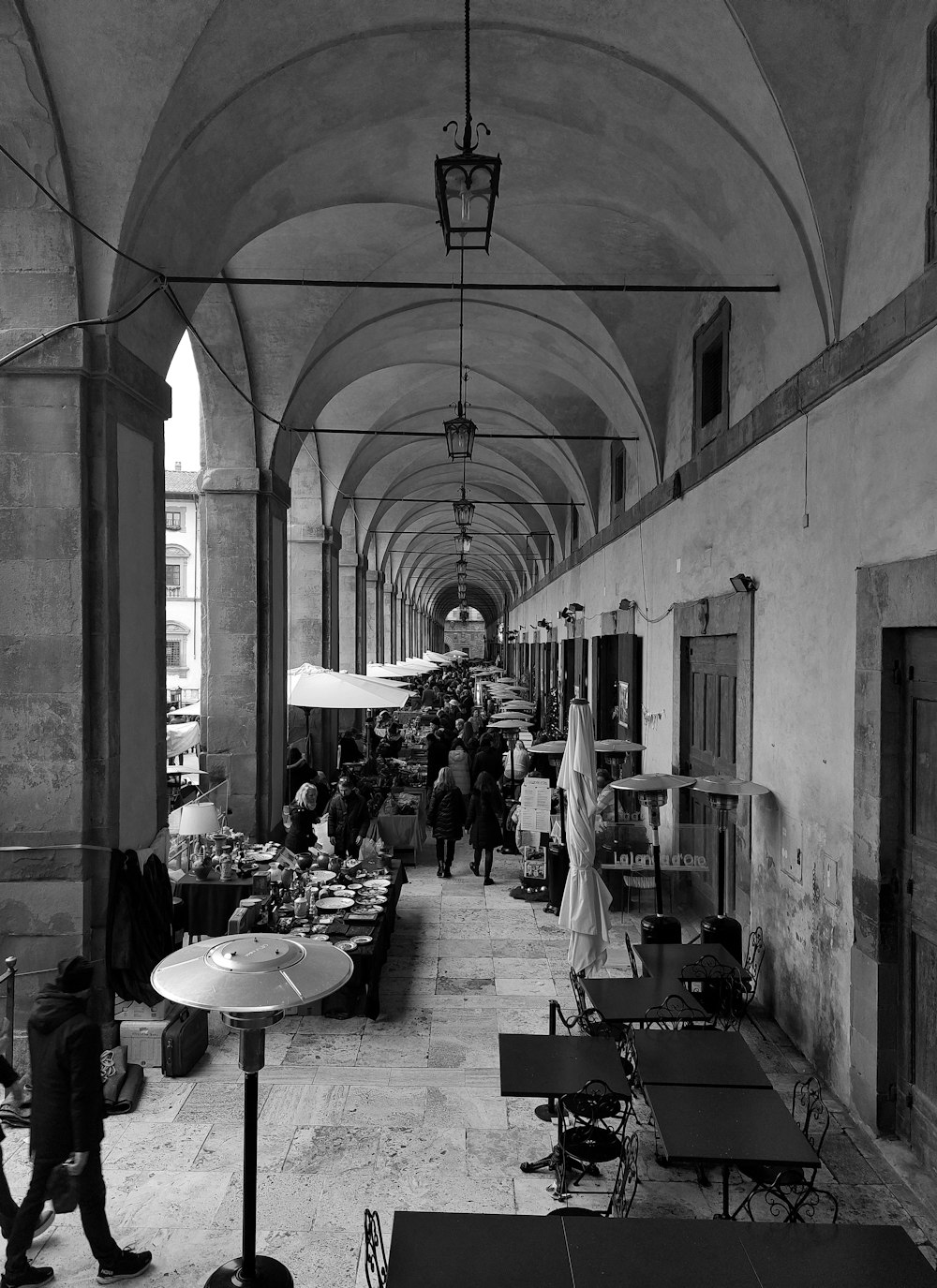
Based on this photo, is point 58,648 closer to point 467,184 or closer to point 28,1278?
point 28,1278

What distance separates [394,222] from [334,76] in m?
2.80

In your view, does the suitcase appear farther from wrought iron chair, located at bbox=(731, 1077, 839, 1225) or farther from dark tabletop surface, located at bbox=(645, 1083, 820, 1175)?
wrought iron chair, located at bbox=(731, 1077, 839, 1225)

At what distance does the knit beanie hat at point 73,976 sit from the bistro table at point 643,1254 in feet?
5.47

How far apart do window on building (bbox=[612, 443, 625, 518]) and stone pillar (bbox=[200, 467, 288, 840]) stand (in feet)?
19.6

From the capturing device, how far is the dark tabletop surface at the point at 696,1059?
444 cm

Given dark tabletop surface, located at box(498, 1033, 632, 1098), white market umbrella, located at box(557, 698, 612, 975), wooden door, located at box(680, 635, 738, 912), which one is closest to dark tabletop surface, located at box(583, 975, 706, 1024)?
dark tabletop surface, located at box(498, 1033, 632, 1098)

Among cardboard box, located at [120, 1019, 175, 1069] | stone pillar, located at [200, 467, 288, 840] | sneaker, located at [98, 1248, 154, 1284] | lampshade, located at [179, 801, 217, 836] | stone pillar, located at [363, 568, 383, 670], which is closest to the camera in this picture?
sneaker, located at [98, 1248, 154, 1284]

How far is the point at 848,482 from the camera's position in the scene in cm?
546

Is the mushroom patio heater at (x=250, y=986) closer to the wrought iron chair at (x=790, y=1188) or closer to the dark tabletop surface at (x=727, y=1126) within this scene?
the dark tabletop surface at (x=727, y=1126)

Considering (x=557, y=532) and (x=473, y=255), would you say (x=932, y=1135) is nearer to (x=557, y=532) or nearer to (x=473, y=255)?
(x=473, y=255)

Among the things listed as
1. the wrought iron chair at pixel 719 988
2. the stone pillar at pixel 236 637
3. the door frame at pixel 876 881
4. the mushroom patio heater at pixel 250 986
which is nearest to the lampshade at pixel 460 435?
the stone pillar at pixel 236 637

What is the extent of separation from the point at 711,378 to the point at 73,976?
7851 millimetres

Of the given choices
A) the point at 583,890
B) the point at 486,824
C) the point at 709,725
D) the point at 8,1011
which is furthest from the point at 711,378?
the point at 8,1011

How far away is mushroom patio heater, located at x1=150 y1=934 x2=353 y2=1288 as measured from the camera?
301 centimetres
